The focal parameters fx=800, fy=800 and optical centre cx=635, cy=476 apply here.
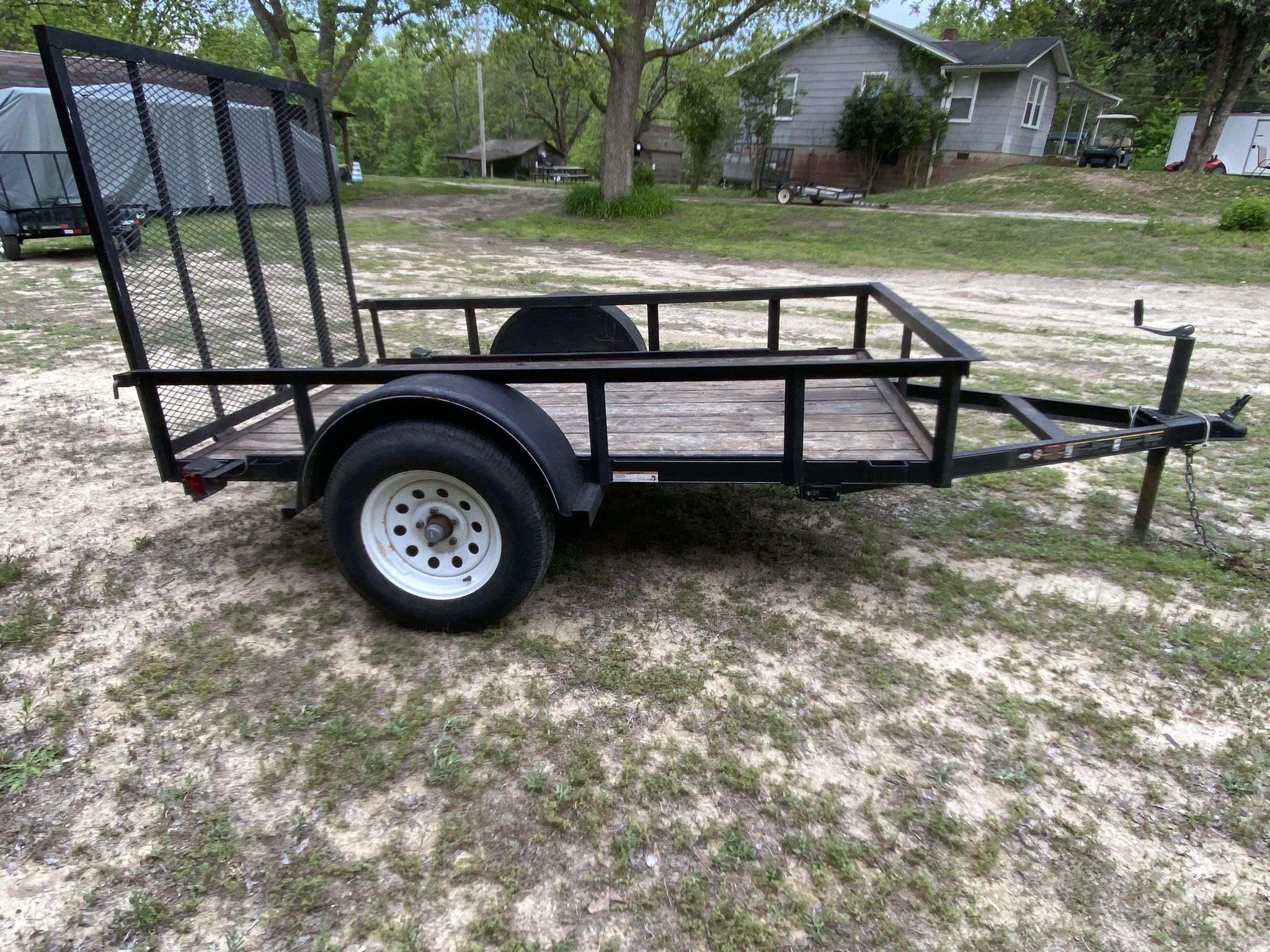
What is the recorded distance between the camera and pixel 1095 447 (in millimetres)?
3260

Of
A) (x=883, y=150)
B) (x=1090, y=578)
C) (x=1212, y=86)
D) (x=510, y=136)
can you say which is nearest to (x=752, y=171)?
(x=883, y=150)

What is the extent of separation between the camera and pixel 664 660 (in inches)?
119

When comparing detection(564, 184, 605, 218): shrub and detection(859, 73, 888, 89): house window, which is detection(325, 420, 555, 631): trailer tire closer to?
detection(564, 184, 605, 218): shrub

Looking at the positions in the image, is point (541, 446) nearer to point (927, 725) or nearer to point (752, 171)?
point (927, 725)

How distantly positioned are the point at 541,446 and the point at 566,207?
1982 centimetres

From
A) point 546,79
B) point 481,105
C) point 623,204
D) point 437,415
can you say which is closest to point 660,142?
point 546,79

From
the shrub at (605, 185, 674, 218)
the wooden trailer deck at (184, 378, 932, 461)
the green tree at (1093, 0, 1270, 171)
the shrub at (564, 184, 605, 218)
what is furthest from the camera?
the green tree at (1093, 0, 1270, 171)

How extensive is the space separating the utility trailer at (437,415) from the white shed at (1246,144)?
3275cm

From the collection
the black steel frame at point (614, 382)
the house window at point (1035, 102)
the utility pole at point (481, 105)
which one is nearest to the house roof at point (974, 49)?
the house window at point (1035, 102)

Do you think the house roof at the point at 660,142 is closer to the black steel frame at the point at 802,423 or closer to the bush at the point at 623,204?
the bush at the point at 623,204

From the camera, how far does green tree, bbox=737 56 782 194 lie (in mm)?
29531

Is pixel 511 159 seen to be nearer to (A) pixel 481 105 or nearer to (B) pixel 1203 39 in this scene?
(A) pixel 481 105

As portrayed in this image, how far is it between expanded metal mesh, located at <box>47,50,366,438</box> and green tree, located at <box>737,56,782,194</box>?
2688cm

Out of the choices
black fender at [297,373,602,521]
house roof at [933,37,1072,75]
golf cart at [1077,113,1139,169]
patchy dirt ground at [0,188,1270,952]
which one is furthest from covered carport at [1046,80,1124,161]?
black fender at [297,373,602,521]
